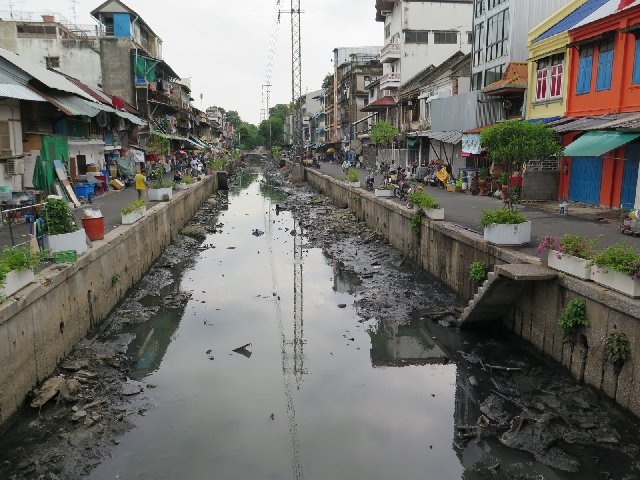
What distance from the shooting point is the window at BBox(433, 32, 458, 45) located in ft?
155

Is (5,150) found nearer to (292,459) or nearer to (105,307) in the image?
(105,307)

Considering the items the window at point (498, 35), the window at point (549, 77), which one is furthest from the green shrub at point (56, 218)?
the window at point (498, 35)

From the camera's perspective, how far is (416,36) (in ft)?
155

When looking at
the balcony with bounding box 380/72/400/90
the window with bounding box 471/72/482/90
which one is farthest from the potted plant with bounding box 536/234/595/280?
the balcony with bounding box 380/72/400/90

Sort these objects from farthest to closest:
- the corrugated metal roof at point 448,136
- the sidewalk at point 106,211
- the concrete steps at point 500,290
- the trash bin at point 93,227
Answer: the corrugated metal roof at point 448,136, the sidewalk at point 106,211, the trash bin at point 93,227, the concrete steps at point 500,290

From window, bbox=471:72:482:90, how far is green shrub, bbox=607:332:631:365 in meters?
24.4

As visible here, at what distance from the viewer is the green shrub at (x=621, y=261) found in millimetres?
7887

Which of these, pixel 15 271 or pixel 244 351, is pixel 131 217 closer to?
pixel 244 351

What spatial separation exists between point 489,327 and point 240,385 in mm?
5873

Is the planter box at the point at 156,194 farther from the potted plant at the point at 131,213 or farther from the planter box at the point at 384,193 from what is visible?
the planter box at the point at 384,193

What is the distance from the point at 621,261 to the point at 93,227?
38.4 feet

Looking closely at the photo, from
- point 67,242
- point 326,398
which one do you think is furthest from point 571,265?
point 67,242

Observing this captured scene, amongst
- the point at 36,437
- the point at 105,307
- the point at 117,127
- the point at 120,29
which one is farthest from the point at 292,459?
the point at 120,29

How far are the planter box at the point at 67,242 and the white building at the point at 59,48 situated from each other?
1195 inches
